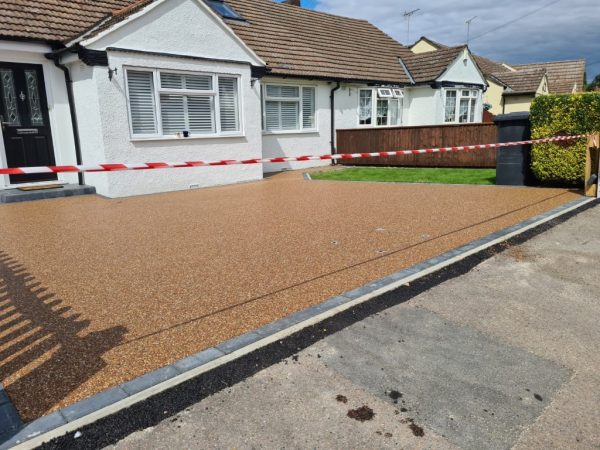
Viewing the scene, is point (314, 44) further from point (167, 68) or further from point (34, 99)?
point (34, 99)

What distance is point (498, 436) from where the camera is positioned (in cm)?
233

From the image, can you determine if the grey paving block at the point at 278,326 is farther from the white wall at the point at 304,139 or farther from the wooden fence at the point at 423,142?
the white wall at the point at 304,139

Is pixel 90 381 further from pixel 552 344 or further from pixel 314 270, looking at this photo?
pixel 552 344

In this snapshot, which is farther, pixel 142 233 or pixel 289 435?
pixel 142 233

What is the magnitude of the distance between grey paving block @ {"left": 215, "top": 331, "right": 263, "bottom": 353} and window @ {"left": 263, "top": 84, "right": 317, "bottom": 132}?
12.9 m

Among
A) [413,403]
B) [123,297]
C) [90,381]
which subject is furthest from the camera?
[123,297]

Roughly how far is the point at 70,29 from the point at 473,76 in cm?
1831

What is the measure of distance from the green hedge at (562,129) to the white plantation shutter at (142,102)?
8.80m

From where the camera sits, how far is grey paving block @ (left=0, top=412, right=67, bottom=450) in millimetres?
2318

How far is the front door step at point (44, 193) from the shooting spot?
33.3ft

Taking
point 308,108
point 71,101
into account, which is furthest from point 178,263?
point 308,108

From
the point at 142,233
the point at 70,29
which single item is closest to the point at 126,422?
the point at 142,233

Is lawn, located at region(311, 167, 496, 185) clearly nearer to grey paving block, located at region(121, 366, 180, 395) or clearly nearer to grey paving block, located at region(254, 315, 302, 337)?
grey paving block, located at region(254, 315, 302, 337)

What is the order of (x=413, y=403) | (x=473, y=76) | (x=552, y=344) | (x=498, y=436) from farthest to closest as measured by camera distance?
(x=473, y=76) < (x=552, y=344) < (x=413, y=403) < (x=498, y=436)
